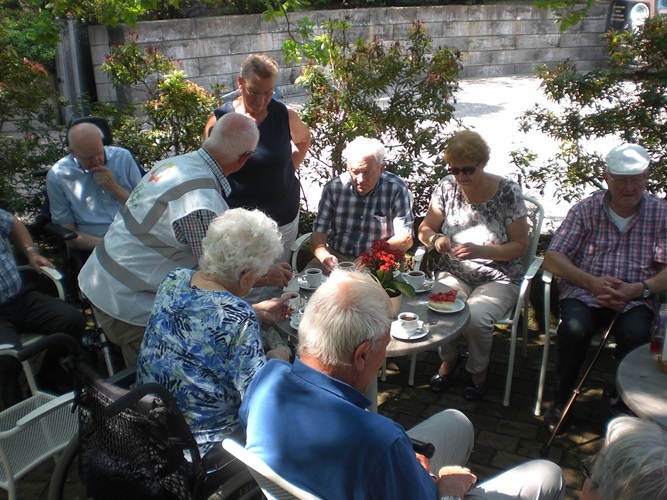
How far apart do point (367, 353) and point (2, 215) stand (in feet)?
8.99

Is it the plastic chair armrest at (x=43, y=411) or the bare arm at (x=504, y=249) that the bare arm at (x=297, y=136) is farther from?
the plastic chair armrest at (x=43, y=411)

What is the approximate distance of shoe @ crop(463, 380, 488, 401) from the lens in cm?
362

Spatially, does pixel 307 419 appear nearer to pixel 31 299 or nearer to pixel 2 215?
pixel 31 299

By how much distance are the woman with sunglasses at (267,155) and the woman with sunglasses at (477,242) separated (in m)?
0.99

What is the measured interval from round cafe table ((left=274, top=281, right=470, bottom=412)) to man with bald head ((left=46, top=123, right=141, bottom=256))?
64.1 inches

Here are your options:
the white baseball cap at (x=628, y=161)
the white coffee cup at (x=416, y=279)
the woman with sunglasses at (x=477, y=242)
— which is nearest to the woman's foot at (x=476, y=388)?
the woman with sunglasses at (x=477, y=242)

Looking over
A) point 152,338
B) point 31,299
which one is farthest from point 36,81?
point 152,338

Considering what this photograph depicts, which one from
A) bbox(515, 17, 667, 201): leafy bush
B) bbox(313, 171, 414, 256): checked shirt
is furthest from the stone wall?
bbox(515, 17, 667, 201): leafy bush

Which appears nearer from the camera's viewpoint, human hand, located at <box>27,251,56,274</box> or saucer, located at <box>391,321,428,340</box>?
saucer, located at <box>391,321,428,340</box>

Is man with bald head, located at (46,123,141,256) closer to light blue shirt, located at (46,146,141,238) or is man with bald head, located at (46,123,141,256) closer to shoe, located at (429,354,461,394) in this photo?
light blue shirt, located at (46,146,141,238)

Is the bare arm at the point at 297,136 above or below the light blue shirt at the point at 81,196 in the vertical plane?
above

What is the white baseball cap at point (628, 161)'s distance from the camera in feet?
10.4

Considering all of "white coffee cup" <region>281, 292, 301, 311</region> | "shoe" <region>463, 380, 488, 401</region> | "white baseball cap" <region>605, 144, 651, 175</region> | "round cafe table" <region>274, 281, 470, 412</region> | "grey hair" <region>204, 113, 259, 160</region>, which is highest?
"grey hair" <region>204, 113, 259, 160</region>

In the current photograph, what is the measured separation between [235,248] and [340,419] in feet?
2.89
